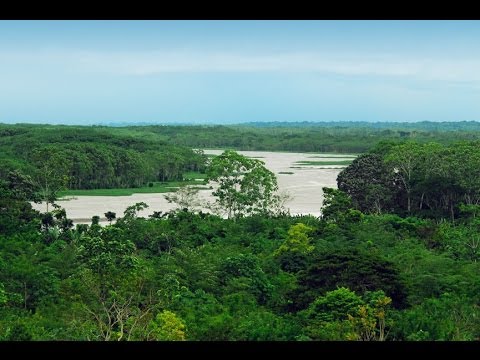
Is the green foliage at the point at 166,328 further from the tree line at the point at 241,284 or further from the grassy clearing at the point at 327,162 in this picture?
the grassy clearing at the point at 327,162

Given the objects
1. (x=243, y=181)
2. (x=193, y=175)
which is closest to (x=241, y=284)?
(x=243, y=181)

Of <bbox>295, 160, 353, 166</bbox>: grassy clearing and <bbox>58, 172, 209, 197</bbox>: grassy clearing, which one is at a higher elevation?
<bbox>295, 160, 353, 166</bbox>: grassy clearing

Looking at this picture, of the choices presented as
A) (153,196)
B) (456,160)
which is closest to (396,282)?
(456,160)

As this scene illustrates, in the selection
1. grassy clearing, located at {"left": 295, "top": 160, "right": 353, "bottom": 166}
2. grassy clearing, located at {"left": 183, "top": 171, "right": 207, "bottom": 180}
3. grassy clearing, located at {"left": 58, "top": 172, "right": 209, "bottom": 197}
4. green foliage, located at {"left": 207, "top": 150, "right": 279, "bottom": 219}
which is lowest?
grassy clearing, located at {"left": 58, "top": 172, "right": 209, "bottom": 197}

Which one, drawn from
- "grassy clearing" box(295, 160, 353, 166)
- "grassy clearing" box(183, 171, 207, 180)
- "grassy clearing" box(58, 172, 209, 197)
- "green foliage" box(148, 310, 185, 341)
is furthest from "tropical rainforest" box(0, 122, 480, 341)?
"grassy clearing" box(295, 160, 353, 166)

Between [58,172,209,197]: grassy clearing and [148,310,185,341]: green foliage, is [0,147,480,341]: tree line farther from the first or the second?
[58,172,209,197]: grassy clearing

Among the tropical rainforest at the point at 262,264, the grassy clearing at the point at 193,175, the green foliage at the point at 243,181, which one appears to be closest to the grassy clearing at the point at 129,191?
the grassy clearing at the point at 193,175

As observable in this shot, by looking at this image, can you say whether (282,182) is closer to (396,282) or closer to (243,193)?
(243,193)
